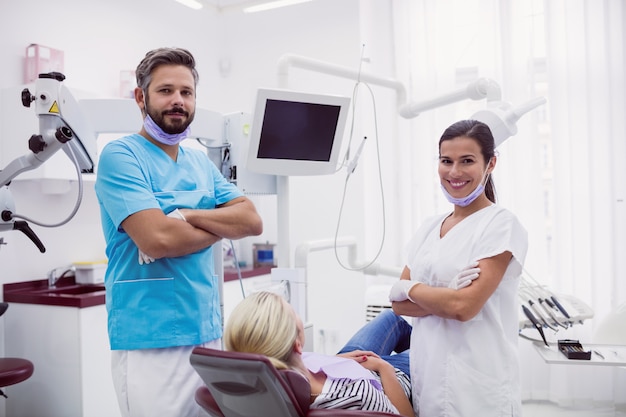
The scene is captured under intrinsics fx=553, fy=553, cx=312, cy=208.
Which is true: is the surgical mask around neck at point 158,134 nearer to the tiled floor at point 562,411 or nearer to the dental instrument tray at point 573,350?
the dental instrument tray at point 573,350

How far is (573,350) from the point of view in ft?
5.82

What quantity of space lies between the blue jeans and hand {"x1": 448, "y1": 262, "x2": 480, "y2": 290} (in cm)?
53

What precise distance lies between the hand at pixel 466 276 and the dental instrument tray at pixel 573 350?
2.24ft

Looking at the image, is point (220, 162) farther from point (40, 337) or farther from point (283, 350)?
point (40, 337)

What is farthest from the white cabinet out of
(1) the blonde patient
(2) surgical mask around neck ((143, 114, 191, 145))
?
(1) the blonde patient

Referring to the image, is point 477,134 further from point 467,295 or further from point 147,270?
point 147,270

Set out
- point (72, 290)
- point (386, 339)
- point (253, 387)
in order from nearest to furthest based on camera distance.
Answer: point (253, 387)
point (386, 339)
point (72, 290)

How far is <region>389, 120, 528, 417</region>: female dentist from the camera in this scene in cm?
132

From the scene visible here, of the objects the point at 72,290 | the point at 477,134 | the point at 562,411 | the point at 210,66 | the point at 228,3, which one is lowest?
the point at 562,411

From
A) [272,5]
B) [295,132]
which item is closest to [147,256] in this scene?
[295,132]

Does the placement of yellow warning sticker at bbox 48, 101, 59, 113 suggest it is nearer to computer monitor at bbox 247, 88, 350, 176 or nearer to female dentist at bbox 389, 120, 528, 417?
computer monitor at bbox 247, 88, 350, 176

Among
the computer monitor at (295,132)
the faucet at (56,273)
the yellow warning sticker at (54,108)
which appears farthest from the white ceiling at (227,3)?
the yellow warning sticker at (54,108)

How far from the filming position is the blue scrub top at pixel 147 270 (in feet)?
4.46

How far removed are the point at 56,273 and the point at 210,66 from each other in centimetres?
192
